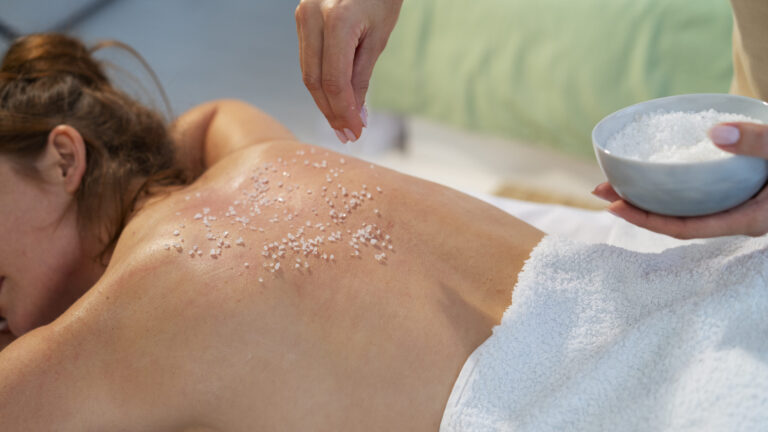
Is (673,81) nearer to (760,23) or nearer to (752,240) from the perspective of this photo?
(760,23)

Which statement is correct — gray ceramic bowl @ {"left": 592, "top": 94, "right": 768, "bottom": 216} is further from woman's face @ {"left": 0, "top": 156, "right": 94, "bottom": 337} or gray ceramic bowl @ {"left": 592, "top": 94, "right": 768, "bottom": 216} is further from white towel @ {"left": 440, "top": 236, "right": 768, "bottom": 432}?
woman's face @ {"left": 0, "top": 156, "right": 94, "bottom": 337}

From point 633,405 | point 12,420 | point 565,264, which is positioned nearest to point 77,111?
point 12,420

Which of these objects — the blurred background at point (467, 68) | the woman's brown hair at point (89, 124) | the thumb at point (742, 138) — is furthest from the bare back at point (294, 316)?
the blurred background at point (467, 68)

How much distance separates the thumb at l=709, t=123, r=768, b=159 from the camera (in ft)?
2.51

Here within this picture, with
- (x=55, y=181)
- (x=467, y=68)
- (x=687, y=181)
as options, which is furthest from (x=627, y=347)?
(x=467, y=68)

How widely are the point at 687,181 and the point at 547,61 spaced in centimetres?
131

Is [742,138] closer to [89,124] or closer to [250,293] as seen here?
[250,293]

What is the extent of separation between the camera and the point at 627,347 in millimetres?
913

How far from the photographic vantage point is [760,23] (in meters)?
1.10

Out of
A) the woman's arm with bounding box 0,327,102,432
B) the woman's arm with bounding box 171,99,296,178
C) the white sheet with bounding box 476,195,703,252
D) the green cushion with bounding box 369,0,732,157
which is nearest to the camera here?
the woman's arm with bounding box 0,327,102,432

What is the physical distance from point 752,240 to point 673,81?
3.07ft

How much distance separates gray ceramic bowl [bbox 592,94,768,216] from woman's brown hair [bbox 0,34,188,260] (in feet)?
2.72

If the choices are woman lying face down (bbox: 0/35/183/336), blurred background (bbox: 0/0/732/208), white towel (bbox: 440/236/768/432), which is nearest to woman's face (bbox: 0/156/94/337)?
woman lying face down (bbox: 0/35/183/336)

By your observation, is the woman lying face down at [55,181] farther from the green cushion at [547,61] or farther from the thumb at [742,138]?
the green cushion at [547,61]
